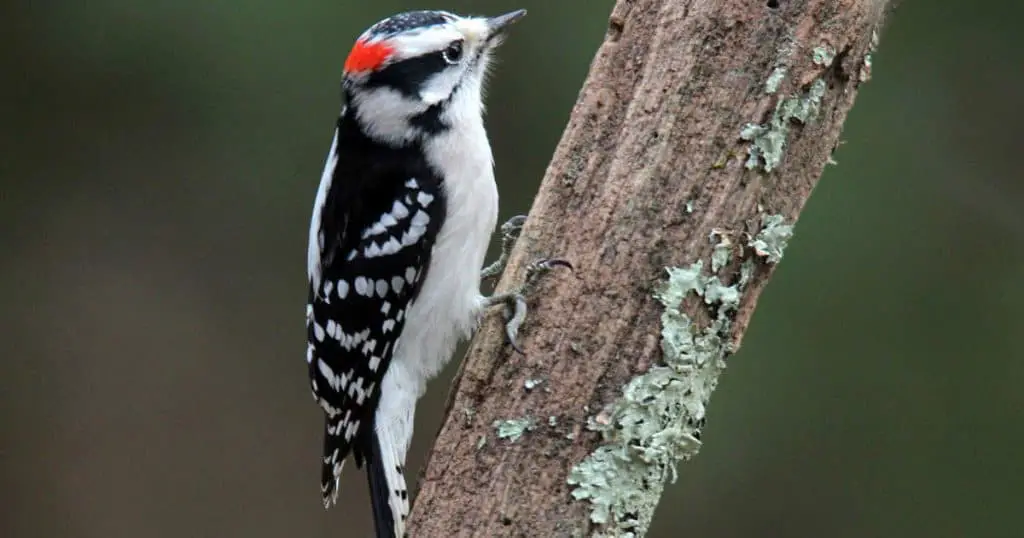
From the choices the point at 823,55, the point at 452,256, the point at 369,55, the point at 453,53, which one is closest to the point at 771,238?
the point at 823,55

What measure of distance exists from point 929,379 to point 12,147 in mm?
4109

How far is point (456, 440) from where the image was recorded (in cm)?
244

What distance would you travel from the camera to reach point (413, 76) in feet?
9.61

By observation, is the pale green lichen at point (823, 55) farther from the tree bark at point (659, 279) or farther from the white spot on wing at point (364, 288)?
the white spot on wing at point (364, 288)

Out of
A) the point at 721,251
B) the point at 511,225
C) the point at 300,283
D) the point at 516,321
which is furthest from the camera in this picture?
the point at 300,283

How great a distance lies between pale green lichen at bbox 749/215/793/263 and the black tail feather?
0.99 meters

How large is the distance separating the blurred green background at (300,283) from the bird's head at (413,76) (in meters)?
2.28

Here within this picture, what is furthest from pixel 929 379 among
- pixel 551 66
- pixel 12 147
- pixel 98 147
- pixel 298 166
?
pixel 12 147

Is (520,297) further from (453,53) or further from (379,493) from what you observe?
(453,53)

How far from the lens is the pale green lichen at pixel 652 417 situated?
233cm

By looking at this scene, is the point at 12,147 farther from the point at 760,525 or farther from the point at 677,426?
the point at 677,426

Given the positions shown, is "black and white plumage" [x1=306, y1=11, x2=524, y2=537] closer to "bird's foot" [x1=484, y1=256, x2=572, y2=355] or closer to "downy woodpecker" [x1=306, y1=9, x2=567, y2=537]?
"downy woodpecker" [x1=306, y1=9, x2=567, y2=537]

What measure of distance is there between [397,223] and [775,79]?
3.23ft

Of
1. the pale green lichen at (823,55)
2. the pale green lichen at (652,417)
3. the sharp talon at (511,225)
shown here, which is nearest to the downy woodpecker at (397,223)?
the sharp talon at (511,225)
